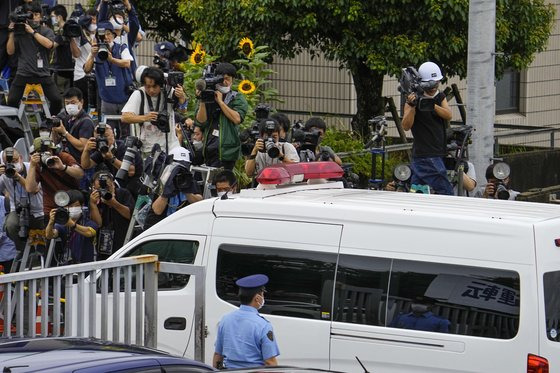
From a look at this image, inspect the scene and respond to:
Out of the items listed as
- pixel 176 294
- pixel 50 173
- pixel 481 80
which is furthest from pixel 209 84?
pixel 176 294

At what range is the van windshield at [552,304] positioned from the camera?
8.49 metres

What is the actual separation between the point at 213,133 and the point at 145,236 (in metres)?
3.61

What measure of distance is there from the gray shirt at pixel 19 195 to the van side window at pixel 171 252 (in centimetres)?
330

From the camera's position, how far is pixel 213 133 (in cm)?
1354

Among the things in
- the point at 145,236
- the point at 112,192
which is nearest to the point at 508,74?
the point at 112,192

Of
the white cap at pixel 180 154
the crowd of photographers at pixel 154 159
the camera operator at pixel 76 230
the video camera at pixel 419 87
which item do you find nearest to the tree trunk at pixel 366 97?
the crowd of photographers at pixel 154 159

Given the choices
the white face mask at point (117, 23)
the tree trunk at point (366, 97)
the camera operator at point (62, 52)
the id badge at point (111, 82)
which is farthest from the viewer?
the tree trunk at point (366, 97)

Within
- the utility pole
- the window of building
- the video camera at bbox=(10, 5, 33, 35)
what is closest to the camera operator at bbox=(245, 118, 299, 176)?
the utility pole

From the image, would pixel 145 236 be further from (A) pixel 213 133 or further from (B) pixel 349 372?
(A) pixel 213 133

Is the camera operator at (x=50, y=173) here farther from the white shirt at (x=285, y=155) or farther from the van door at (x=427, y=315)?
the van door at (x=427, y=315)

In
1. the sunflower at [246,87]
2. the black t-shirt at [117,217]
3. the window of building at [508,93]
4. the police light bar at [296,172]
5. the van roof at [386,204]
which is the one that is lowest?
the black t-shirt at [117,217]

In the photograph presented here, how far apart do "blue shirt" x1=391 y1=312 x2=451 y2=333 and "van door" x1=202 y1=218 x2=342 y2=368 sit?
56 centimetres

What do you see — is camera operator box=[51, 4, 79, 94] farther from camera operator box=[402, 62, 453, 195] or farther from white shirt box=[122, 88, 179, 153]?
camera operator box=[402, 62, 453, 195]

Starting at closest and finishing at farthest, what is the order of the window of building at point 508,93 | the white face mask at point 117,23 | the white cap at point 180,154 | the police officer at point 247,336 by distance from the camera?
1. the police officer at point 247,336
2. the white cap at point 180,154
3. the white face mask at point 117,23
4. the window of building at point 508,93
